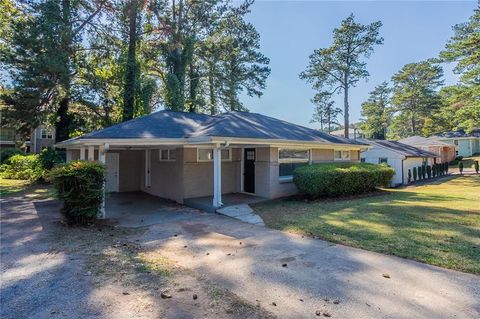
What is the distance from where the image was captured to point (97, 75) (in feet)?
59.5

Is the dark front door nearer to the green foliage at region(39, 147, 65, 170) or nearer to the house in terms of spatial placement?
the house

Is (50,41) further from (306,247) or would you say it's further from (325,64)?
(325,64)

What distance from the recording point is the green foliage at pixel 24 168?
1914 cm

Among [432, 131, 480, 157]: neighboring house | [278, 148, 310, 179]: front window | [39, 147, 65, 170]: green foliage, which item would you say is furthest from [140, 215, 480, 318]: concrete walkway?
[432, 131, 480, 157]: neighboring house

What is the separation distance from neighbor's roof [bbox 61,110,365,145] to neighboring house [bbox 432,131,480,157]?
125ft

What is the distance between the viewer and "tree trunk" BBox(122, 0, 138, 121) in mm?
17938

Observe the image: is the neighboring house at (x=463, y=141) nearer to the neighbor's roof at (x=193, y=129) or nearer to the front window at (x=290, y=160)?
the neighbor's roof at (x=193, y=129)

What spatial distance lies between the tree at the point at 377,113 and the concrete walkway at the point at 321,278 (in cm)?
4875

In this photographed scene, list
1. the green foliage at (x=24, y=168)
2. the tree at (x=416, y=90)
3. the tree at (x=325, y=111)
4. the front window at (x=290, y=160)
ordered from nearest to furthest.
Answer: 1. the front window at (x=290, y=160)
2. the green foliage at (x=24, y=168)
3. the tree at (x=325, y=111)
4. the tree at (x=416, y=90)

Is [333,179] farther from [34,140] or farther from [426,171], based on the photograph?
[34,140]

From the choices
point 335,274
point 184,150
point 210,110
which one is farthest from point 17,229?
point 210,110

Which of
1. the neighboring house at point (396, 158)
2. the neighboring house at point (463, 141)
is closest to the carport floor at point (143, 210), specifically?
the neighboring house at point (396, 158)

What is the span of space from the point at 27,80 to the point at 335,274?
61.3ft

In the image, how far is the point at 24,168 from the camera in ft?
70.7
